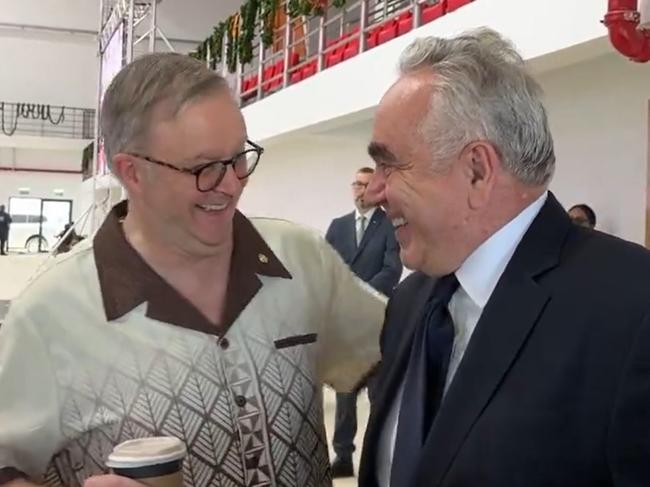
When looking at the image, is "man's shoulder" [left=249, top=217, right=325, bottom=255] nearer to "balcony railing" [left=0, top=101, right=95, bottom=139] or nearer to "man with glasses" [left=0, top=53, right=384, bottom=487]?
"man with glasses" [left=0, top=53, right=384, bottom=487]

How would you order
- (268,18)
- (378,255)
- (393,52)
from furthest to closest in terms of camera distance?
1. (268,18)
2. (393,52)
3. (378,255)

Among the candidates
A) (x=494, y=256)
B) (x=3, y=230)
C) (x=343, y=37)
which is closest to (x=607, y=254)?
(x=494, y=256)

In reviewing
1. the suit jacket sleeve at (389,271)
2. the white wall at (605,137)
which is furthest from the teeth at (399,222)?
the white wall at (605,137)

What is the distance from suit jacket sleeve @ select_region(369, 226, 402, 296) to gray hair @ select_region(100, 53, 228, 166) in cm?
296

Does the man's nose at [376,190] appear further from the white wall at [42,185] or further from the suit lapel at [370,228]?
the white wall at [42,185]

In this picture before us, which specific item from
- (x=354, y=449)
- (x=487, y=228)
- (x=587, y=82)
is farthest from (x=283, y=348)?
(x=587, y=82)

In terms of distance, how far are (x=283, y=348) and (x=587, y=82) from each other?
4.86 meters

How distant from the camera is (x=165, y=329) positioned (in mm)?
1433

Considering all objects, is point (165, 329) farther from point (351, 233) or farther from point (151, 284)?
point (351, 233)

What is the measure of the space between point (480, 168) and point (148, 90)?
54 cm

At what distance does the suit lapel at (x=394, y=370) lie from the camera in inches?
54.1

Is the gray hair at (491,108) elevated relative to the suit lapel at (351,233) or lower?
elevated

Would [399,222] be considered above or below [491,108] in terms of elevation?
below

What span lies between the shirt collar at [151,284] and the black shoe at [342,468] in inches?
121
